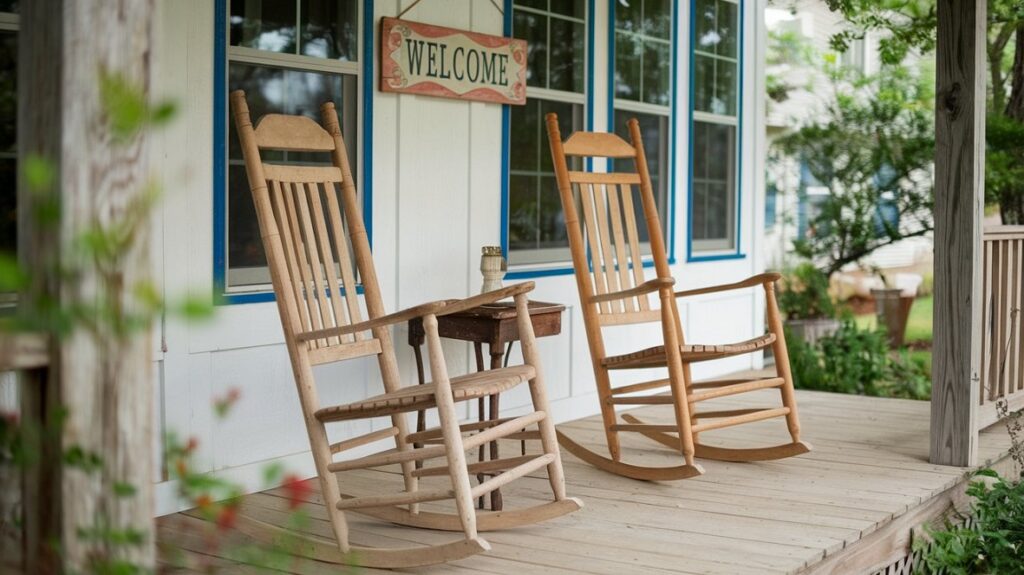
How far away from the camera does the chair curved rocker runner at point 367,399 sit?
9.71ft

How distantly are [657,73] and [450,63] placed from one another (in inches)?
69.3

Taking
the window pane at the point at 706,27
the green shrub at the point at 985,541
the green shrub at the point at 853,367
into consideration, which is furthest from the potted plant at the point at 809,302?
the green shrub at the point at 985,541

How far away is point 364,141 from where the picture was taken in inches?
169

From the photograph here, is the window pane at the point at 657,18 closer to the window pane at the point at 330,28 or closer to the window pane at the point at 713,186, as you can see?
the window pane at the point at 713,186

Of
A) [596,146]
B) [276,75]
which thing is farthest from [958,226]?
[276,75]

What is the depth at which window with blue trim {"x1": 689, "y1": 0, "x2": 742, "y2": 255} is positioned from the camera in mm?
6430

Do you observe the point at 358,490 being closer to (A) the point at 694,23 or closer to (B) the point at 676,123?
(B) the point at 676,123

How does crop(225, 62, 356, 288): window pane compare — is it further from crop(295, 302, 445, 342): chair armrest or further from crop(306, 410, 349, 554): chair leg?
crop(306, 410, 349, 554): chair leg

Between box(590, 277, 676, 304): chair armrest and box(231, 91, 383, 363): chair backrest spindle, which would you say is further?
box(590, 277, 676, 304): chair armrest

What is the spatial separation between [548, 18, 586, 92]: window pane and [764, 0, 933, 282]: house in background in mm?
5880

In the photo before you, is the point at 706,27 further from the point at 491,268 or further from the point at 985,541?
the point at 985,541

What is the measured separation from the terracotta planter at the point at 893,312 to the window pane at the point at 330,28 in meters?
6.63

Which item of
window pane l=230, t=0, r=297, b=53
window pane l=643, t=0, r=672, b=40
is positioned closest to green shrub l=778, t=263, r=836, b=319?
window pane l=643, t=0, r=672, b=40

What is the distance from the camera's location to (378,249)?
4.38 metres
